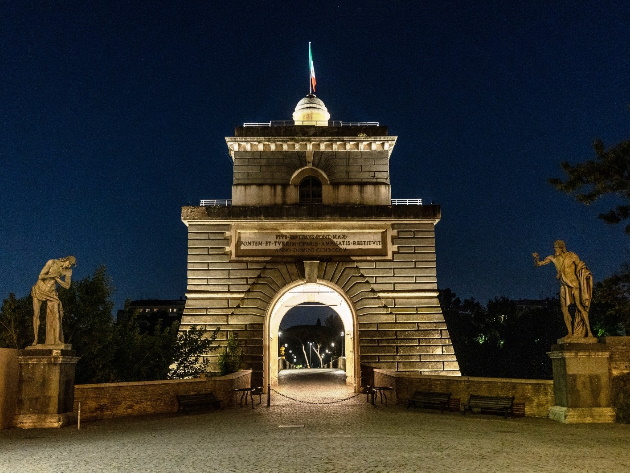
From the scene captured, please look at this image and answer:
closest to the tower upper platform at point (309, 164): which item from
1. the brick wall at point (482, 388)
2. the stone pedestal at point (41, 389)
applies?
the brick wall at point (482, 388)

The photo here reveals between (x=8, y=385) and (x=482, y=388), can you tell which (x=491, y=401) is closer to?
(x=482, y=388)

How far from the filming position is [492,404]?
15.6m

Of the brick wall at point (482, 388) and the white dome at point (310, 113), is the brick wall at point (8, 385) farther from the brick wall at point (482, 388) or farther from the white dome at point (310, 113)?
the white dome at point (310, 113)

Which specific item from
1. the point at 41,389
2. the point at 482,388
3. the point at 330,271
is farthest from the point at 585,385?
the point at 330,271

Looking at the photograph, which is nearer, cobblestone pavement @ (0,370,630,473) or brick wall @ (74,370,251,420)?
cobblestone pavement @ (0,370,630,473)

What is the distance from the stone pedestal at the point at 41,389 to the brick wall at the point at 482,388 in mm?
9264

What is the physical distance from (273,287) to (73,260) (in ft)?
36.0

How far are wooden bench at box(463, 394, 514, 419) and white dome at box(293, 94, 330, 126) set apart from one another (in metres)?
17.2

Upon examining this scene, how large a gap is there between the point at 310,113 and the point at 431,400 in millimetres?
17046

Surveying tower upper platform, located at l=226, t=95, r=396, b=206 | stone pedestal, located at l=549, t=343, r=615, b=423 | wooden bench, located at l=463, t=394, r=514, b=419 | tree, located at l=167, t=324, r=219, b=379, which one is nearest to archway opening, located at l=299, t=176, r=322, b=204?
tower upper platform, located at l=226, t=95, r=396, b=206

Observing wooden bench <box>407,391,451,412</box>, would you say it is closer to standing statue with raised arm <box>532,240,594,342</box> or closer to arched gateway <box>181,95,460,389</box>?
standing statue with raised arm <box>532,240,594,342</box>

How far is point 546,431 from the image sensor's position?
13.0 metres

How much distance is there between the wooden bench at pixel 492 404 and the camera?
15.3 m

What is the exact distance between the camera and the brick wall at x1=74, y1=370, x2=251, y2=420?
15.4 m
